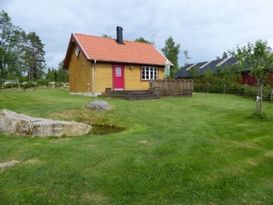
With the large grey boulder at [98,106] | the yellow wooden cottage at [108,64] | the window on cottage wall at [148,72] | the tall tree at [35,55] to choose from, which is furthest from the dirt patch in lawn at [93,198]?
the tall tree at [35,55]

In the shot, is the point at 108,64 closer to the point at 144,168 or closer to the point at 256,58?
the point at 256,58

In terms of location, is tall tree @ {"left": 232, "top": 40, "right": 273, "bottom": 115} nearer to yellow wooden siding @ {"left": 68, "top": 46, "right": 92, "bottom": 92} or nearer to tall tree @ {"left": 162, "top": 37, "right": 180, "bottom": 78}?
yellow wooden siding @ {"left": 68, "top": 46, "right": 92, "bottom": 92}

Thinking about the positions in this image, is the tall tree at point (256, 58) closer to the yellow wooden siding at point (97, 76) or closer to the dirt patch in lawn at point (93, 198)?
the dirt patch in lawn at point (93, 198)

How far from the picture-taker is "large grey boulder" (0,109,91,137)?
8.08m

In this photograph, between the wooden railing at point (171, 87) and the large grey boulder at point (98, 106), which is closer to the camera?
the large grey boulder at point (98, 106)

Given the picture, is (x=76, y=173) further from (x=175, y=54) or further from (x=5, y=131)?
(x=175, y=54)

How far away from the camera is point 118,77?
23469mm

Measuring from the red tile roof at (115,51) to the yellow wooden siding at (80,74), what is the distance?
85 cm

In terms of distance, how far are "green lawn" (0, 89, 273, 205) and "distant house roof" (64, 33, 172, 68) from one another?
14384 millimetres

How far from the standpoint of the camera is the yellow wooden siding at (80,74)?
74.2ft

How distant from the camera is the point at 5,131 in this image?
8484 mm

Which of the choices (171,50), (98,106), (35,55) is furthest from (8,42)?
(98,106)

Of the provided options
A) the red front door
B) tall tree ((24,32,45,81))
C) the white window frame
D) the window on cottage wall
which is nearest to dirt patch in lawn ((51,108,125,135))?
the red front door

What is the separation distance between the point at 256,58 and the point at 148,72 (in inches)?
563
